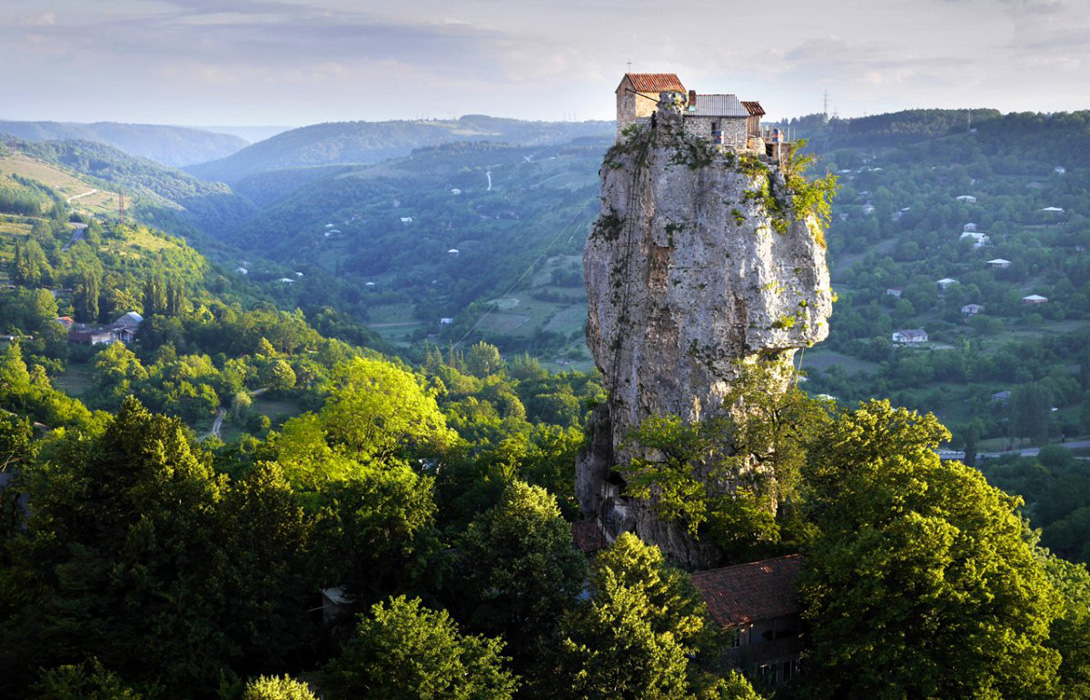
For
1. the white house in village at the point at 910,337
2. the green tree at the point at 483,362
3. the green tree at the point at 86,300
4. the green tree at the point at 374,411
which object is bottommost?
the green tree at the point at 483,362

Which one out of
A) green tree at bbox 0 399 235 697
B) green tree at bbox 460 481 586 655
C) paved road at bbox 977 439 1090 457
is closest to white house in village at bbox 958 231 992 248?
paved road at bbox 977 439 1090 457

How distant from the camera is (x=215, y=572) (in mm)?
30266

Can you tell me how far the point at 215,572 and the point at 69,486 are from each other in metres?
6.15

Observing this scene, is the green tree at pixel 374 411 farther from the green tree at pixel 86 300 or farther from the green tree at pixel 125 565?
the green tree at pixel 86 300

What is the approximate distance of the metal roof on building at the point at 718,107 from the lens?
3619cm

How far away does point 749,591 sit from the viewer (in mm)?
32094

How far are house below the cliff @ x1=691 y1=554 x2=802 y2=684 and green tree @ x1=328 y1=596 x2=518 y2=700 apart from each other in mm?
7949

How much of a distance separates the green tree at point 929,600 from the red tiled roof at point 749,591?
0.95m

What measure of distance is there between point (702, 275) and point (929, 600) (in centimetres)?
1376

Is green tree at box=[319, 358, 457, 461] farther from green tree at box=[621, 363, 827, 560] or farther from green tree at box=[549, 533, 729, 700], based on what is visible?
green tree at box=[549, 533, 729, 700]

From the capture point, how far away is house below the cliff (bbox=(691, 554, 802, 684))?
102ft

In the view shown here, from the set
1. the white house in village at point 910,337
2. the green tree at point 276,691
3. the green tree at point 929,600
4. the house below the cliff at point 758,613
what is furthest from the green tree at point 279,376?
the green tree at point 276,691

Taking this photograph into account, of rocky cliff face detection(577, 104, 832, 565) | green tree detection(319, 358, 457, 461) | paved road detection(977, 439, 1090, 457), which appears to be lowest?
paved road detection(977, 439, 1090, 457)

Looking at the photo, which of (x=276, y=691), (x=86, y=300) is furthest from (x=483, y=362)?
(x=276, y=691)
